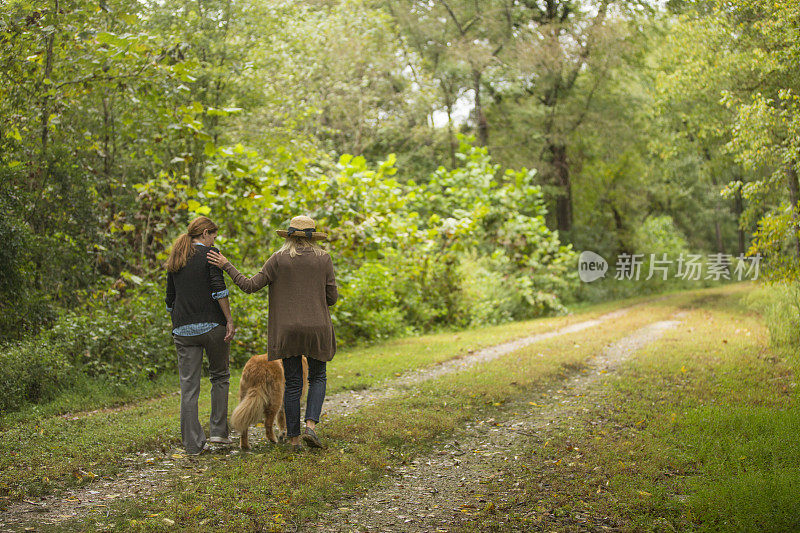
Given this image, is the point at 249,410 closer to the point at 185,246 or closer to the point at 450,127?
the point at 185,246

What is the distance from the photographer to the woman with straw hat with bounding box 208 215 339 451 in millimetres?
6371

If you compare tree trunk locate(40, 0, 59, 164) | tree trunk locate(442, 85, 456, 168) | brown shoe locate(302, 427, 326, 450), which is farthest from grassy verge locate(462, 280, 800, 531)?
tree trunk locate(442, 85, 456, 168)

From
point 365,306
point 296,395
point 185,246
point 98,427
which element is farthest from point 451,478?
point 365,306

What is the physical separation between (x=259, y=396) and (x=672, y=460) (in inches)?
159

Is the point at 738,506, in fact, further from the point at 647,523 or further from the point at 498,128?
the point at 498,128

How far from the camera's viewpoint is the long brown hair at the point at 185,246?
6477 millimetres

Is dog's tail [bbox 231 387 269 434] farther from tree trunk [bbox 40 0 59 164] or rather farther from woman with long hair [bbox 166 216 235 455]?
tree trunk [bbox 40 0 59 164]

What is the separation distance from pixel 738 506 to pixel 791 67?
33.6 feet

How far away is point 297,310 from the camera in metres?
6.40

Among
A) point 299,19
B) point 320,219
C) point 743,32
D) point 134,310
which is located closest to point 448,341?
point 320,219

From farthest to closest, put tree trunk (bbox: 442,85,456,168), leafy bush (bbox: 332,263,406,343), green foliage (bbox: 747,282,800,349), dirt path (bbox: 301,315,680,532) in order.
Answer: tree trunk (bbox: 442,85,456,168) < leafy bush (bbox: 332,263,406,343) < green foliage (bbox: 747,282,800,349) < dirt path (bbox: 301,315,680,532)

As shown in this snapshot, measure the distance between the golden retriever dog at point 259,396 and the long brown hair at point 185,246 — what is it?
3.90ft

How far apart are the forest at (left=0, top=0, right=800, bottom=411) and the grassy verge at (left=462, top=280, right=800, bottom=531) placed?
413cm

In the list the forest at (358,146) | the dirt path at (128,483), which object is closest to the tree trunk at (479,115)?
the forest at (358,146)
